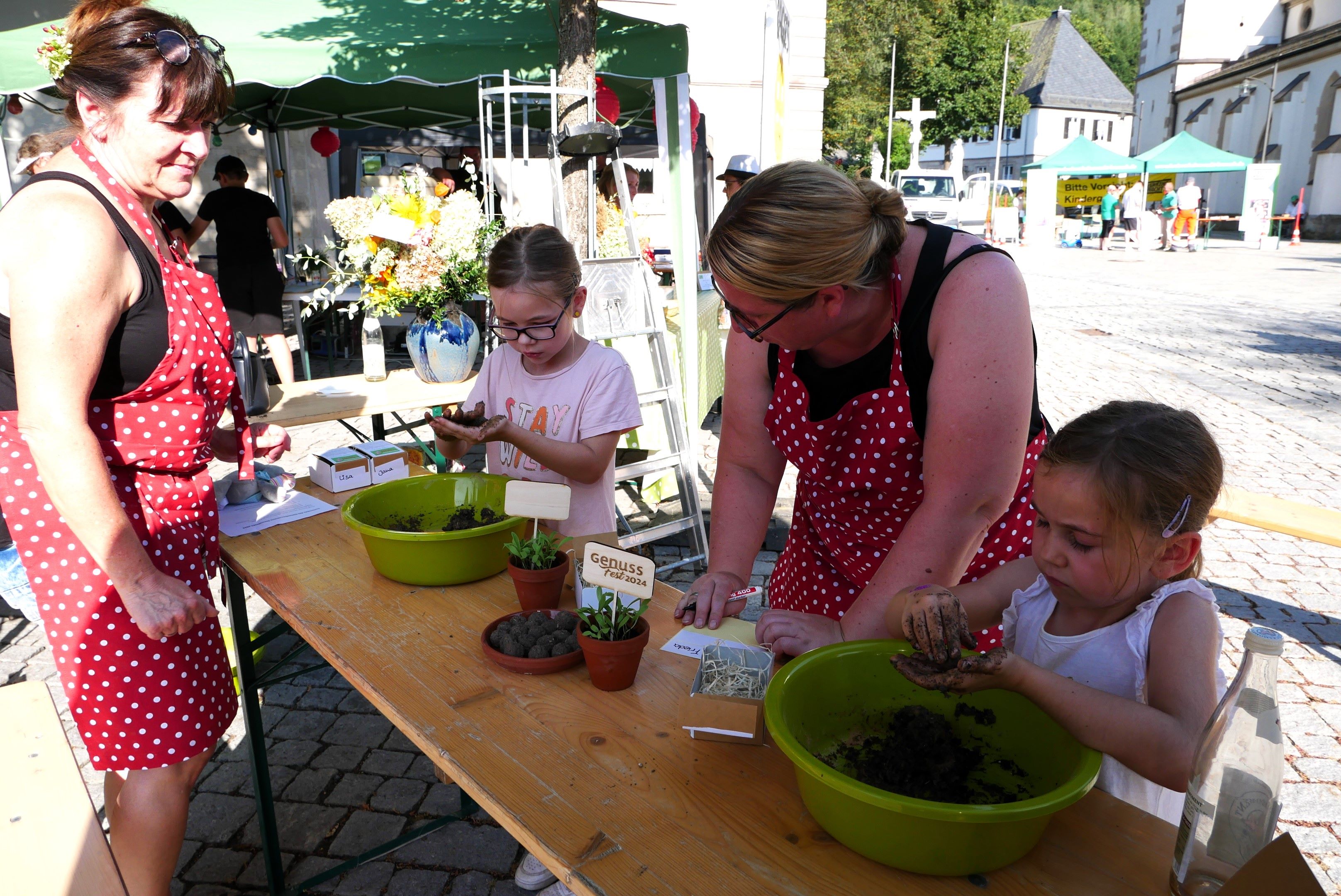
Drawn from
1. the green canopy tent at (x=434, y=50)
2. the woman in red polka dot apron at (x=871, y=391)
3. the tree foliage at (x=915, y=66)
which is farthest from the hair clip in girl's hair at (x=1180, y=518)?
the tree foliage at (x=915, y=66)

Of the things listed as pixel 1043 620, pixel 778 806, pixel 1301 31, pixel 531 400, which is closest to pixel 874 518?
pixel 1043 620

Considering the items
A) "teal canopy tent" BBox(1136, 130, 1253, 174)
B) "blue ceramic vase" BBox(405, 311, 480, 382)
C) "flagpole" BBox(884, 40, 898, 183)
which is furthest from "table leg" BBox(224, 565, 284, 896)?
"flagpole" BBox(884, 40, 898, 183)

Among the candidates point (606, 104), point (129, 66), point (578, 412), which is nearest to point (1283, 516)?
point (578, 412)

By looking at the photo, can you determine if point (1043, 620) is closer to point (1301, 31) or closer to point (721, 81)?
point (721, 81)

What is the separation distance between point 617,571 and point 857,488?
49 cm

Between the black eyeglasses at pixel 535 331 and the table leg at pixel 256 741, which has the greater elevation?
the black eyeglasses at pixel 535 331

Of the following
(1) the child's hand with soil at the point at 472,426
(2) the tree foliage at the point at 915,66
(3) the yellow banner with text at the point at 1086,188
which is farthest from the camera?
(2) the tree foliage at the point at 915,66

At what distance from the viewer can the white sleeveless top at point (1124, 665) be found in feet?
4.18

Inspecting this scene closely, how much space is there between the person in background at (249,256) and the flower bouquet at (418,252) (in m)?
3.00

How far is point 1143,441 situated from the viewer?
1.25 m

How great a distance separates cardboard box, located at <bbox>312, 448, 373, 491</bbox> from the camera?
8.27 feet

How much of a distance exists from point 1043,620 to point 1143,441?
36cm

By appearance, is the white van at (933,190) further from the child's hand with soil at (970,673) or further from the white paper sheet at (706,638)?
the child's hand with soil at (970,673)

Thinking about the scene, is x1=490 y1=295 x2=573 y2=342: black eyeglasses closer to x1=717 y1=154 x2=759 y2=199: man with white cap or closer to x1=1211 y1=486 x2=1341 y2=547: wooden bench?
x1=1211 y1=486 x2=1341 y2=547: wooden bench
